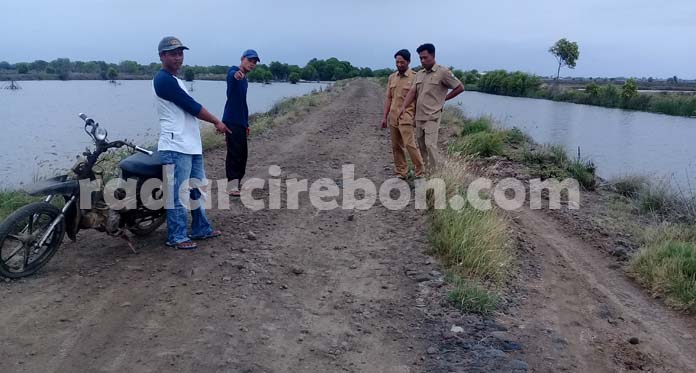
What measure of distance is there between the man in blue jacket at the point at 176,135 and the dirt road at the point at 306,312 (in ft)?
1.06

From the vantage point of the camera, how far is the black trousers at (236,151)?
6.88 meters

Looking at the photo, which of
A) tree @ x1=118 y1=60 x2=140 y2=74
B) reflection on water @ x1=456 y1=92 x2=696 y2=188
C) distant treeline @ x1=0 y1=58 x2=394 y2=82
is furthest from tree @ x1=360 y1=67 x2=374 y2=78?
reflection on water @ x1=456 y1=92 x2=696 y2=188

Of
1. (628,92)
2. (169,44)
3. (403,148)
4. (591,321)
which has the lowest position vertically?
(591,321)

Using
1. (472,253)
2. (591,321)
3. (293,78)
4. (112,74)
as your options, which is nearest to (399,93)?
(472,253)

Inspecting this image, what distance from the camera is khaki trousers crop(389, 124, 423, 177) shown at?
8.02 metres

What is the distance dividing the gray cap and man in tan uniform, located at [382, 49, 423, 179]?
3959 mm

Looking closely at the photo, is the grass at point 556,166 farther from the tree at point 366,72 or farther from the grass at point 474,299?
the tree at point 366,72

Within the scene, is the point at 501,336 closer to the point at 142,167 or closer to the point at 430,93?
the point at 142,167

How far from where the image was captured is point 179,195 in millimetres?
5160

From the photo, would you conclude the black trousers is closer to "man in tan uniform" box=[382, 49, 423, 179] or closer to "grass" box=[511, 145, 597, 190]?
"man in tan uniform" box=[382, 49, 423, 179]

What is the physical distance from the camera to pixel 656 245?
601 centimetres

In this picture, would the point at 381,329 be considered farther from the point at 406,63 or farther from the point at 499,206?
the point at 406,63

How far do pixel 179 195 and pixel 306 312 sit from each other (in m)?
1.82

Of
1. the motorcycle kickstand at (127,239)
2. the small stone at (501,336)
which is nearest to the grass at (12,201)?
the motorcycle kickstand at (127,239)
